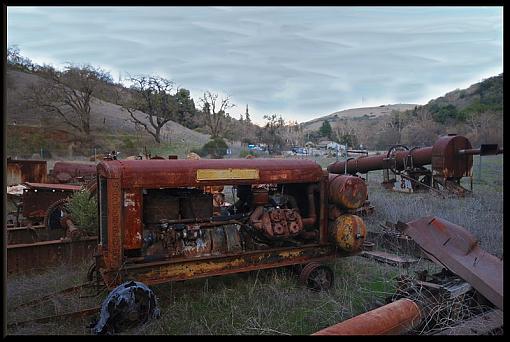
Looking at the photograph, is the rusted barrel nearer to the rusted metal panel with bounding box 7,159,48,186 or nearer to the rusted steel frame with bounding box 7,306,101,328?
the rusted steel frame with bounding box 7,306,101,328

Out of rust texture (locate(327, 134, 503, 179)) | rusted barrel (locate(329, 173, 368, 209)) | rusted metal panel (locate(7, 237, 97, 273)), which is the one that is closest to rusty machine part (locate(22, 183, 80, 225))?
rusted metal panel (locate(7, 237, 97, 273))

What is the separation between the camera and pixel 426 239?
13.9 feet

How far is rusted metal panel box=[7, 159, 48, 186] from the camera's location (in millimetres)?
10922

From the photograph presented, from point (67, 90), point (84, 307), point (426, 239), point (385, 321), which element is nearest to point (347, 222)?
point (426, 239)

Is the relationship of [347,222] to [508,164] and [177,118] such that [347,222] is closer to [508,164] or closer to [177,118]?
[508,164]

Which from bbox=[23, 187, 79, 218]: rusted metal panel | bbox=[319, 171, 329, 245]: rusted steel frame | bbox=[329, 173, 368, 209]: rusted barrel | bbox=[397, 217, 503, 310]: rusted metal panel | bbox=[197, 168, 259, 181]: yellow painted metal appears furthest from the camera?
bbox=[23, 187, 79, 218]: rusted metal panel

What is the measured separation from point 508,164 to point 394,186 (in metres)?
8.39

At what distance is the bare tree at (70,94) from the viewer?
33375 mm

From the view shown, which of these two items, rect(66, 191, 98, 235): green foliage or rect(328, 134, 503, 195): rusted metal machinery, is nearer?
rect(66, 191, 98, 235): green foliage

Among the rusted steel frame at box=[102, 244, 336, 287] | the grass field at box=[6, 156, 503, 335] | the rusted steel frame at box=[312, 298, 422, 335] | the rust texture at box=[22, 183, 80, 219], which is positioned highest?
the rust texture at box=[22, 183, 80, 219]

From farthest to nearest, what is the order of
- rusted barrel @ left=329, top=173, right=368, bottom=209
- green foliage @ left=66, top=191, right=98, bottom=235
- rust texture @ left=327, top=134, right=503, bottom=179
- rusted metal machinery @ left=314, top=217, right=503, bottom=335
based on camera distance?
rust texture @ left=327, top=134, right=503, bottom=179, green foliage @ left=66, top=191, right=98, bottom=235, rusted barrel @ left=329, top=173, right=368, bottom=209, rusted metal machinery @ left=314, top=217, right=503, bottom=335

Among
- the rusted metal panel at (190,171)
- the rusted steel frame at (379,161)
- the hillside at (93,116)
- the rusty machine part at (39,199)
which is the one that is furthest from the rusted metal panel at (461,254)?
the hillside at (93,116)

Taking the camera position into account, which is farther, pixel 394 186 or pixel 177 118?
pixel 177 118

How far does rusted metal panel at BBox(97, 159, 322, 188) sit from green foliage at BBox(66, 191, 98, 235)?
220 cm
